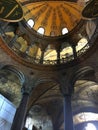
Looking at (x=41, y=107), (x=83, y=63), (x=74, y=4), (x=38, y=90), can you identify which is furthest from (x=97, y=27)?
(x=41, y=107)

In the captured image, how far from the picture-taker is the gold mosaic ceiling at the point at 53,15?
663 inches

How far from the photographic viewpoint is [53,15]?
18125mm

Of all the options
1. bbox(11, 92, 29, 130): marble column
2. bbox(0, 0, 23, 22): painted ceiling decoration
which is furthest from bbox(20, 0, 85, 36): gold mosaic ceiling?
bbox(11, 92, 29, 130): marble column

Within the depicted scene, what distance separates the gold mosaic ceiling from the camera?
1684 centimetres

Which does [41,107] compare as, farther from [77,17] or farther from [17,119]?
[77,17]

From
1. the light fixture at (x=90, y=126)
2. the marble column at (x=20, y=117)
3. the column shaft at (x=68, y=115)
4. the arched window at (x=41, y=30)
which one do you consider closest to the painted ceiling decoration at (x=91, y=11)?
the column shaft at (x=68, y=115)

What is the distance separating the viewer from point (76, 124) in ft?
52.6

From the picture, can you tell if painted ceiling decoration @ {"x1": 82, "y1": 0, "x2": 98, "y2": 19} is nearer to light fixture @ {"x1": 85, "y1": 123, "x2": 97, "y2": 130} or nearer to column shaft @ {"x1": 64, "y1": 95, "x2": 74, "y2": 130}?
column shaft @ {"x1": 64, "y1": 95, "x2": 74, "y2": 130}

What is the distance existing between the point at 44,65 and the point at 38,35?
3797mm

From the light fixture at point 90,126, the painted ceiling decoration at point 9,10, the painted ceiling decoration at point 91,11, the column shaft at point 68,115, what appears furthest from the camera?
the light fixture at point 90,126

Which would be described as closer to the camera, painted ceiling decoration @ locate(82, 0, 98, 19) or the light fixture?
painted ceiling decoration @ locate(82, 0, 98, 19)

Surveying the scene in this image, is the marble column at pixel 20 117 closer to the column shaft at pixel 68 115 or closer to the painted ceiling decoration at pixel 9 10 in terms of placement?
the column shaft at pixel 68 115

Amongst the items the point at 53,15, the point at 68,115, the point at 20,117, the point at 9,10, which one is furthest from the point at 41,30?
the point at 68,115

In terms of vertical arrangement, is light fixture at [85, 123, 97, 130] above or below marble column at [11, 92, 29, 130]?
above
